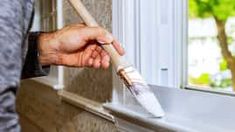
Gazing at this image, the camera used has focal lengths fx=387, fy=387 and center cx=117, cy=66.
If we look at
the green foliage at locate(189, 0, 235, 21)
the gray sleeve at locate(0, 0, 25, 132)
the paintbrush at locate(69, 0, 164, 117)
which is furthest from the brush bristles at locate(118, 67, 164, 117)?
the gray sleeve at locate(0, 0, 25, 132)

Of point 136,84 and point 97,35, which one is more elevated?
point 97,35

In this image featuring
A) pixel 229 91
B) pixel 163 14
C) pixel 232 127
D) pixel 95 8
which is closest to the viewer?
pixel 232 127

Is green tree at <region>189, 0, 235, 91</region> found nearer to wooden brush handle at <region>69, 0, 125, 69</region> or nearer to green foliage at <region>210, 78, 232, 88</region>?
green foliage at <region>210, 78, 232, 88</region>

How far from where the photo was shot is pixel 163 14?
99 cm

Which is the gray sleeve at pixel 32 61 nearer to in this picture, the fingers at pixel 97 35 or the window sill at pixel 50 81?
the fingers at pixel 97 35

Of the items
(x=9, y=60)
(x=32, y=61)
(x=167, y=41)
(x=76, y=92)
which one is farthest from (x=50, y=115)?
(x=9, y=60)

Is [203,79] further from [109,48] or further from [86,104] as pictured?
[86,104]

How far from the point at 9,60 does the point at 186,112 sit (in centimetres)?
47

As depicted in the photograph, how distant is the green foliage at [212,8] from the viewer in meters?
0.85

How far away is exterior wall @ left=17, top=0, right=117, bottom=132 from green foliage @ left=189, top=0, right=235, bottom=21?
237 mm

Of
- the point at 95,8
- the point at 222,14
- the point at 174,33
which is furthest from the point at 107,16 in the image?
the point at 222,14

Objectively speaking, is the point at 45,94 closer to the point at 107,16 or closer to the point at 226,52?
the point at 107,16

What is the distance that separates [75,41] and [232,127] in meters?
0.46

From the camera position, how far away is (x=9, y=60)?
49 centimetres
